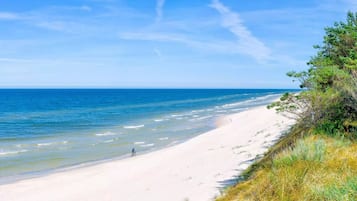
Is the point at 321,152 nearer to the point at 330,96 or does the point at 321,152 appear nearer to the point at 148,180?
the point at 330,96

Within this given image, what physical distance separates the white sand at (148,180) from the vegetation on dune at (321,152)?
2730 mm

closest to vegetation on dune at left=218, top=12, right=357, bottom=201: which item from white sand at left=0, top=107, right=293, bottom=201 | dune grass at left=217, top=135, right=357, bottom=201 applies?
dune grass at left=217, top=135, right=357, bottom=201

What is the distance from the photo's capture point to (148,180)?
40.8ft

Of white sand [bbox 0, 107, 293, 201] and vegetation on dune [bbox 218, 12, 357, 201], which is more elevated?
vegetation on dune [bbox 218, 12, 357, 201]

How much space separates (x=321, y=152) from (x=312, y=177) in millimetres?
1066

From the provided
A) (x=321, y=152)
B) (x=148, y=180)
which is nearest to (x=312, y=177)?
(x=321, y=152)

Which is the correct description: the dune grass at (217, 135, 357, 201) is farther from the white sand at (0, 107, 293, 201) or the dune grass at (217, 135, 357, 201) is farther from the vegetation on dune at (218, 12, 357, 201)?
the white sand at (0, 107, 293, 201)

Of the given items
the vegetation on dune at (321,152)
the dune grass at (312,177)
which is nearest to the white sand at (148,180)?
the vegetation on dune at (321,152)

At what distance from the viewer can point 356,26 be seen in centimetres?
1214

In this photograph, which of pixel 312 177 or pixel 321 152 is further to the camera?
pixel 321 152

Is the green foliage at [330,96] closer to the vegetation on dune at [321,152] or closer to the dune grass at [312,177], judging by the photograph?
the vegetation on dune at [321,152]

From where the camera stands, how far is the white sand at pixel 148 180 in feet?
33.7

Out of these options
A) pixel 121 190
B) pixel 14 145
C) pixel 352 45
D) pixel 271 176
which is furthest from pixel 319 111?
pixel 14 145

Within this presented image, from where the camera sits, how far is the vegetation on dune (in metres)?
4.49
